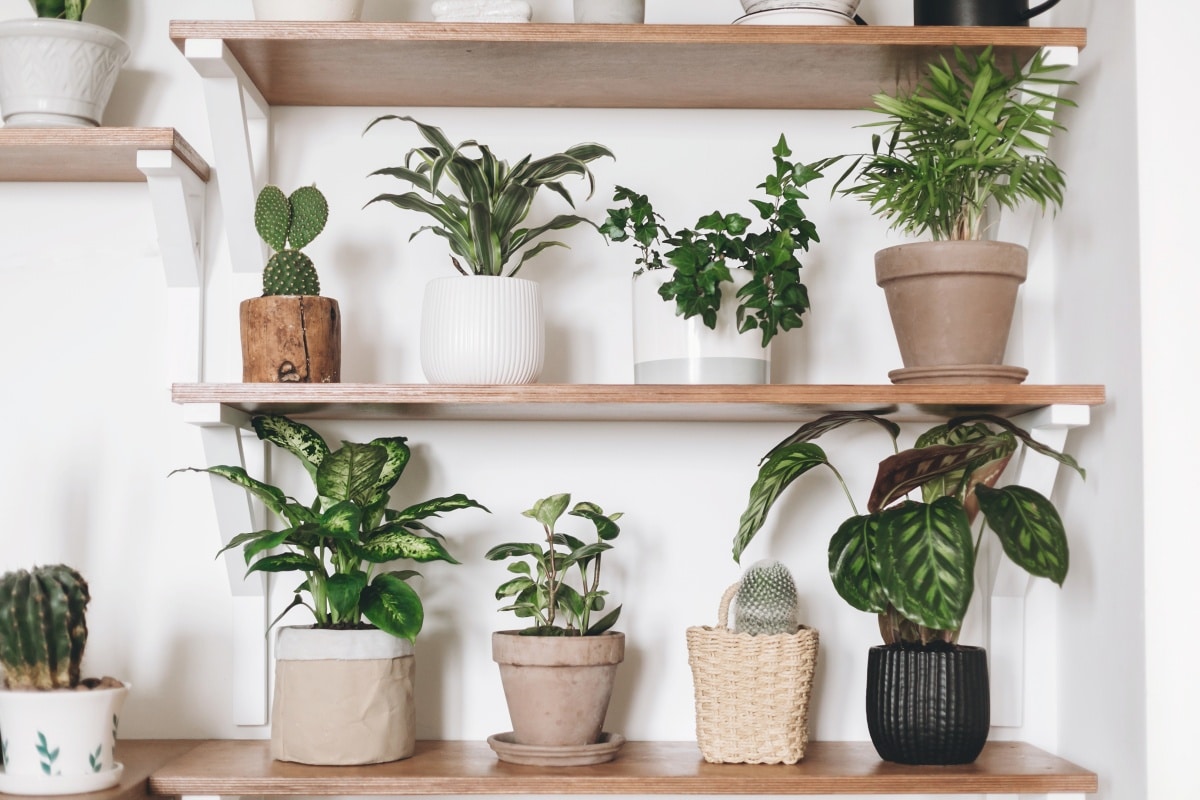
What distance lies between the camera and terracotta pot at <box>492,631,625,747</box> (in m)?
1.38

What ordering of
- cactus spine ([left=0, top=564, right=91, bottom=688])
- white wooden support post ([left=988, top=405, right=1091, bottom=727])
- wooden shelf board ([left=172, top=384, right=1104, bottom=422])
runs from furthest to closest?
1. white wooden support post ([left=988, top=405, right=1091, bottom=727])
2. wooden shelf board ([left=172, top=384, right=1104, bottom=422])
3. cactus spine ([left=0, top=564, right=91, bottom=688])

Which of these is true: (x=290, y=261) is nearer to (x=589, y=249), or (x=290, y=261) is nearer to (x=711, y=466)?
(x=589, y=249)

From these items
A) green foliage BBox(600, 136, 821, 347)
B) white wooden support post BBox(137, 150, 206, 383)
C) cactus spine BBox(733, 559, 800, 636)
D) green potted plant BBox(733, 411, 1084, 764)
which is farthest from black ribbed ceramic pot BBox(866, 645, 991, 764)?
white wooden support post BBox(137, 150, 206, 383)

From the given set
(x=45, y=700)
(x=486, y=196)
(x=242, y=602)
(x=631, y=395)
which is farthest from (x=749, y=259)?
(x=45, y=700)

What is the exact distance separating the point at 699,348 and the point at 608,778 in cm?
52

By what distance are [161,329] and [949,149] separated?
1.09m

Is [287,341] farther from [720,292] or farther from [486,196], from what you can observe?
[720,292]

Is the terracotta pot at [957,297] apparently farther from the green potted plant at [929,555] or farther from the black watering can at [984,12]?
the black watering can at [984,12]

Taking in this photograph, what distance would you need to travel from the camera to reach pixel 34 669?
124cm

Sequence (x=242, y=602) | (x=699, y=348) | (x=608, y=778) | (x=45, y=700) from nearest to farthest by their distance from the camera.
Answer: (x=45, y=700), (x=608, y=778), (x=699, y=348), (x=242, y=602)

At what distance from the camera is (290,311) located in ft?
4.59

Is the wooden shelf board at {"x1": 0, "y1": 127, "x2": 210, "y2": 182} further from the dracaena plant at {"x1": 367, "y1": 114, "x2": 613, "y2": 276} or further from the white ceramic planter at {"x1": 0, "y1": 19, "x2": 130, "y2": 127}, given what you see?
the dracaena plant at {"x1": 367, "y1": 114, "x2": 613, "y2": 276}

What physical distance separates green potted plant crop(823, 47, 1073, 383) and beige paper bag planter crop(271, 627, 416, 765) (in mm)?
729

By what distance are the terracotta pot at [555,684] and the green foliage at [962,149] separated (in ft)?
2.18
